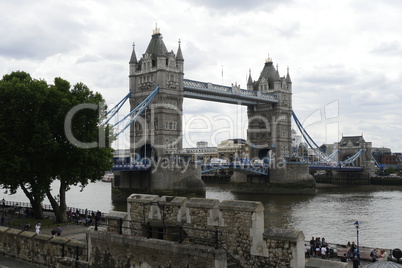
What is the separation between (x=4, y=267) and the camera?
1595 cm

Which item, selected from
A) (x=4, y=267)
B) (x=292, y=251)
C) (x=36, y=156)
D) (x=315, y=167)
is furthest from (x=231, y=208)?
(x=315, y=167)

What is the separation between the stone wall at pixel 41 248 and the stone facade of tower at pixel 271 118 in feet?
198

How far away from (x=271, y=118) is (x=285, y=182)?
12.9 metres

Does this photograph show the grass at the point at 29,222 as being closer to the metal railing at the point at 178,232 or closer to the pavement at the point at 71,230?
the pavement at the point at 71,230

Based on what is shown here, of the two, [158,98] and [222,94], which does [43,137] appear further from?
[222,94]

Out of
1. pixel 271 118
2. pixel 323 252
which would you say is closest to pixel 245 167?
pixel 271 118

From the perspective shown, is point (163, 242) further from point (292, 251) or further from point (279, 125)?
point (279, 125)

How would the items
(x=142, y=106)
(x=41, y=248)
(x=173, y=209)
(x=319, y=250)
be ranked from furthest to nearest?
(x=142, y=106) → (x=319, y=250) → (x=41, y=248) → (x=173, y=209)

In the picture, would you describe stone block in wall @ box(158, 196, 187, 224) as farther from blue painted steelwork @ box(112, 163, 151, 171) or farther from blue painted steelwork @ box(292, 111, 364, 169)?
blue painted steelwork @ box(292, 111, 364, 169)

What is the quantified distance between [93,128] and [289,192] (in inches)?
1789

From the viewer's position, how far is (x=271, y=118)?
76.7 m

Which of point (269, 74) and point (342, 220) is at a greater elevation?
point (269, 74)

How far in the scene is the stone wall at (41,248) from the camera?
14.5m

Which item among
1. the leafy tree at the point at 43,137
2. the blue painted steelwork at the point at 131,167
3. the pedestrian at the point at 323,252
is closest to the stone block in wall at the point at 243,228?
the pedestrian at the point at 323,252
